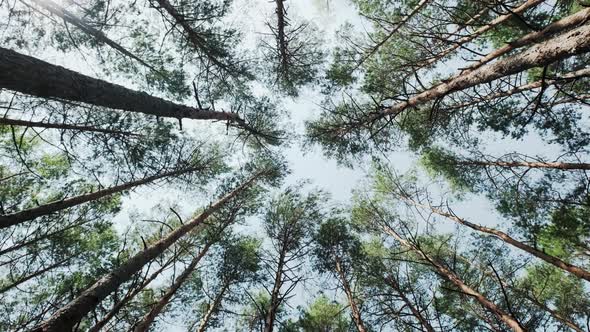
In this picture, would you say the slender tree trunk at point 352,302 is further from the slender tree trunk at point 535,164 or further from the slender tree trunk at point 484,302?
the slender tree trunk at point 535,164

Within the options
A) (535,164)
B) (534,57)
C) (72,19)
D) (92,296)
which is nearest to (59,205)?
(72,19)

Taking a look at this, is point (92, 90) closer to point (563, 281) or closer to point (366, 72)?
point (366, 72)

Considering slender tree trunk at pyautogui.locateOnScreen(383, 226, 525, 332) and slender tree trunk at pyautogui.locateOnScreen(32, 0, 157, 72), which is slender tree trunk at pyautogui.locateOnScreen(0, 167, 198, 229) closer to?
slender tree trunk at pyautogui.locateOnScreen(32, 0, 157, 72)

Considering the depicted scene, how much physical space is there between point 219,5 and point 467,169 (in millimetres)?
8914

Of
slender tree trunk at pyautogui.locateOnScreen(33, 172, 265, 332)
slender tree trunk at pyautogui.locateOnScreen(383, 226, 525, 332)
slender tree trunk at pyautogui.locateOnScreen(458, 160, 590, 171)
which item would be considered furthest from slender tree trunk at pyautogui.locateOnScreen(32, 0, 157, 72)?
slender tree trunk at pyautogui.locateOnScreen(458, 160, 590, 171)

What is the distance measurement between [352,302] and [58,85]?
24.5ft

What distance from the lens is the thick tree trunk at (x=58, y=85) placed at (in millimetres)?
2533

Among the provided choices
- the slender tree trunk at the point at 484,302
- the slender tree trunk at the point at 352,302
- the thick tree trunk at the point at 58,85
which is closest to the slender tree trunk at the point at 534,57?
the slender tree trunk at the point at 484,302

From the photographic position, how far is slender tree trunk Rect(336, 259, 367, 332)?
22.6ft

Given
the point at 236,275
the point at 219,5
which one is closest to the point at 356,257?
the point at 236,275

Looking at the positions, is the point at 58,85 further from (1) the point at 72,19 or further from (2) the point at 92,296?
(1) the point at 72,19

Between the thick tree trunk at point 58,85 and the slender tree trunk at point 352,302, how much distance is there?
609 cm

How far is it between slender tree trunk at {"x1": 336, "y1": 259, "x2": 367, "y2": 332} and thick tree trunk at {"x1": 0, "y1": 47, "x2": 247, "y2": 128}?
6092 millimetres

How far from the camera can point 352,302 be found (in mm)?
7816
